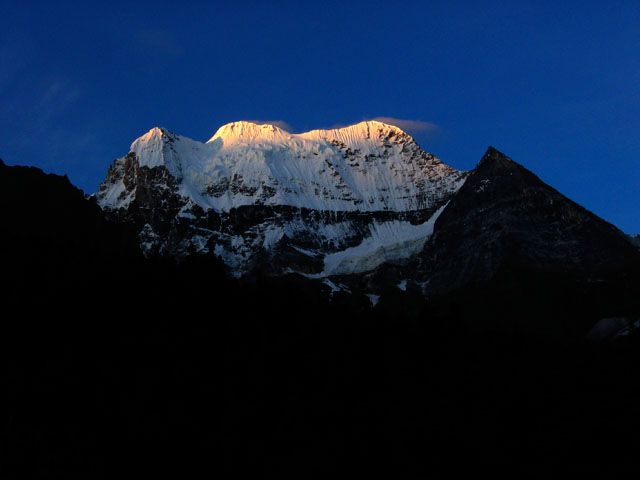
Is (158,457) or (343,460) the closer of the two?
(158,457)

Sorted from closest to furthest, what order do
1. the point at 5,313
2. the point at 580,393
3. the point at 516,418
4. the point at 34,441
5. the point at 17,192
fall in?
1. the point at 34,441
2. the point at 5,313
3. the point at 516,418
4. the point at 580,393
5. the point at 17,192

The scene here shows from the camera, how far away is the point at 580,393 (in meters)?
119

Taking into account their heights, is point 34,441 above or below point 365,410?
below

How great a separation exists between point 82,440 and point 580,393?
6768 cm

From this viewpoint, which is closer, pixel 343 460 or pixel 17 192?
pixel 343 460

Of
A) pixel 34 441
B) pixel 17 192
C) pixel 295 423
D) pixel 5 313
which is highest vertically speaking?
pixel 17 192

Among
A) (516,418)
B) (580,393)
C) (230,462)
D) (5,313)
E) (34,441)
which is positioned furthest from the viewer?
(580,393)

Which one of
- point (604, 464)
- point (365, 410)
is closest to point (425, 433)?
point (365, 410)

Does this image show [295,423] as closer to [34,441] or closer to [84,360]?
[84,360]

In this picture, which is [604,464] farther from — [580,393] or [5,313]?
[5,313]

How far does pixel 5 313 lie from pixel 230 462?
1010 inches

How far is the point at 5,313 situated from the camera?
87250 mm

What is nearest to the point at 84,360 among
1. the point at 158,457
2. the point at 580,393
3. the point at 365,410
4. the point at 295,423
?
the point at 158,457

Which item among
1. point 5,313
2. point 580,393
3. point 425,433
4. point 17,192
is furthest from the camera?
point 17,192
